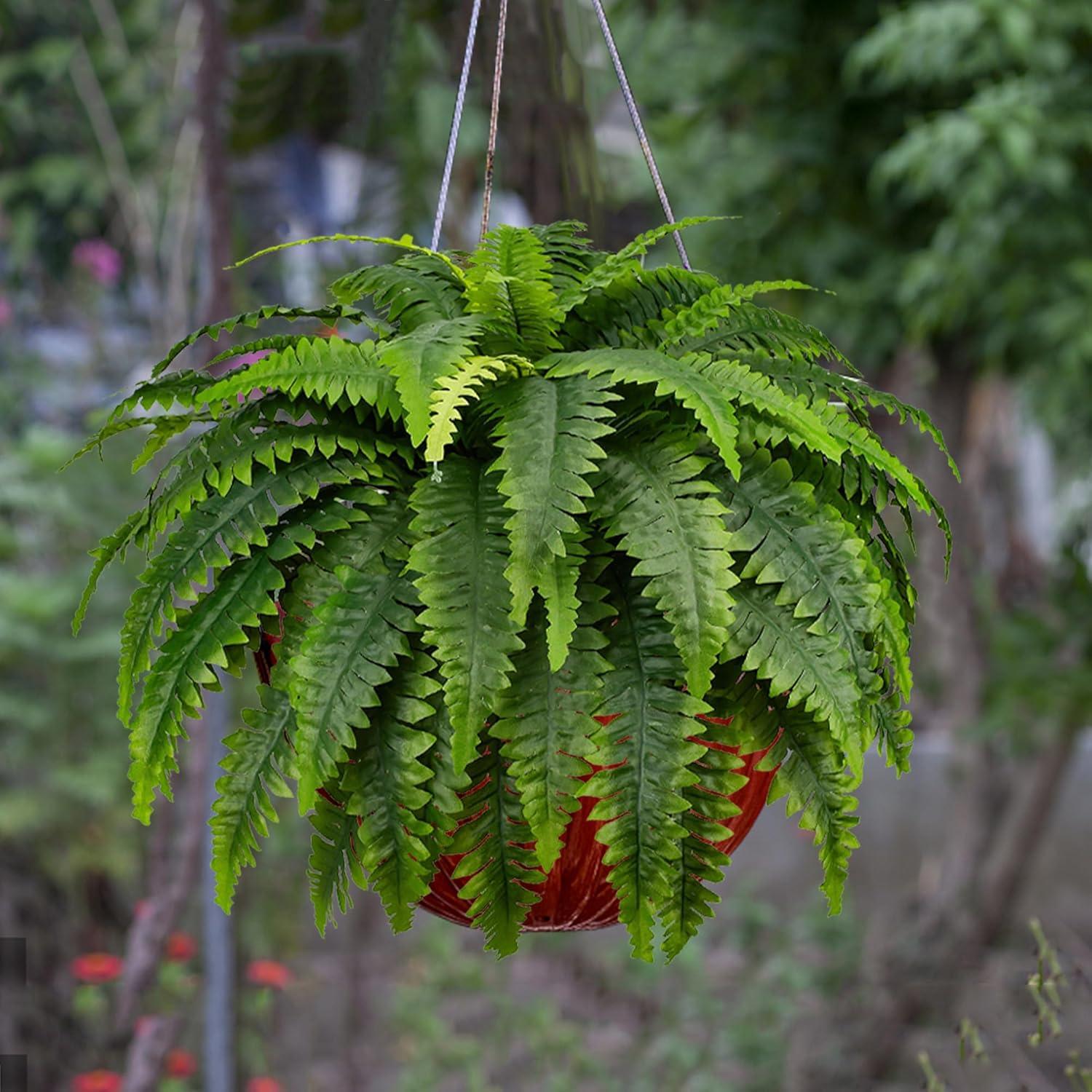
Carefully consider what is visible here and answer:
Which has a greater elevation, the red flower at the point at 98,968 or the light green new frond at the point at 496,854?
the red flower at the point at 98,968

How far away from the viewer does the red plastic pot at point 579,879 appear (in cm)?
81

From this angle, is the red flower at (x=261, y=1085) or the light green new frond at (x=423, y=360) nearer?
the light green new frond at (x=423, y=360)

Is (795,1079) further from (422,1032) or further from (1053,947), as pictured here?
(1053,947)

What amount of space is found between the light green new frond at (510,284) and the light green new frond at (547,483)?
99 millimetres

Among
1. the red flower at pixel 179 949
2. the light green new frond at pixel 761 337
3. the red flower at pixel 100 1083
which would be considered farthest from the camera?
the red flower at pixel 179 949

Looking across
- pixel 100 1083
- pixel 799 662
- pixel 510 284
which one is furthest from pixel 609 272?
pixel 100 1083

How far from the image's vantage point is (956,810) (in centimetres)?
321

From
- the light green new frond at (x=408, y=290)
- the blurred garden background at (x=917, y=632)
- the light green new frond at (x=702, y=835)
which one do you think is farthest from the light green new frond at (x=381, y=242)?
the blurred garden background at (x=917, y=632)

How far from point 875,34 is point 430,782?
2.06 m

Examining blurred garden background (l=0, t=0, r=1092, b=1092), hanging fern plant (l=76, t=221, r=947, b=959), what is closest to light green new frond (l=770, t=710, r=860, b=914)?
hanging fern plant (l=76, t=221, r=947, b=959)

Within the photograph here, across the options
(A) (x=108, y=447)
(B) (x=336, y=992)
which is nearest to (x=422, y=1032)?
(B) (x=336, y=992)

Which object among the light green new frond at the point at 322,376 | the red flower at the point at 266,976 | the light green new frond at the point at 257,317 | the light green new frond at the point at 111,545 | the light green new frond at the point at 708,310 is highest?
the light green new frond at the point at 257,317

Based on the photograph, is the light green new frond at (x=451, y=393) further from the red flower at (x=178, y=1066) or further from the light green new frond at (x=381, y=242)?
the red flower at (x=178, y=1066)

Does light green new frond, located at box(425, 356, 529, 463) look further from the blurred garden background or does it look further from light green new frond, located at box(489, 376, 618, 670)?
the blurred garden background
